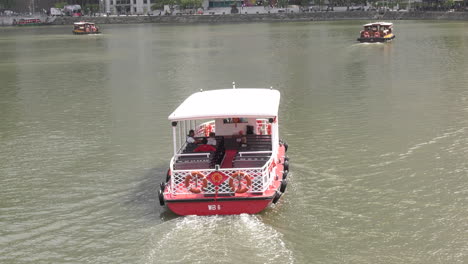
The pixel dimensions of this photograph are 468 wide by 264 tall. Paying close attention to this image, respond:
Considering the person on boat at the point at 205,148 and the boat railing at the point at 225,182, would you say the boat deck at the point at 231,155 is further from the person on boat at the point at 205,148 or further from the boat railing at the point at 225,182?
the boat railing at the point at 225,182

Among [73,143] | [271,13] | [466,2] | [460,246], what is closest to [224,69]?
[73,143]

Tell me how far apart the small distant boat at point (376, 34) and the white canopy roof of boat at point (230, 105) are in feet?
177

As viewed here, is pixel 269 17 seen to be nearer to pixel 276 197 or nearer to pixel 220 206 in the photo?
pixel 276 197

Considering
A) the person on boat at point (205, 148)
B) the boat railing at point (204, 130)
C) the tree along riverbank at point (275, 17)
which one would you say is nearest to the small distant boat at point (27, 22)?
the tree along riverbank at point (275, 17)

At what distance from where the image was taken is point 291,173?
21.0 metres

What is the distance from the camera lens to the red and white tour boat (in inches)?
Result: 650

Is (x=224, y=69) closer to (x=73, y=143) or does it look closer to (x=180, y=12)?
(x=73, y=143)

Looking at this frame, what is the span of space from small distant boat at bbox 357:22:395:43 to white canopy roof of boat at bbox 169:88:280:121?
53818 millimetres

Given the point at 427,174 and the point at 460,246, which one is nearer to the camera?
the point at 460,246

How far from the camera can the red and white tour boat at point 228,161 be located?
16516 millimetres

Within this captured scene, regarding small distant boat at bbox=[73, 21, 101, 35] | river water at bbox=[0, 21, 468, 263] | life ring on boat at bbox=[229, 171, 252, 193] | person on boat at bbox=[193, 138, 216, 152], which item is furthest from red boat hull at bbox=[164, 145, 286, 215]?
small distant boat at bbox=[73, 21, 101, 35]

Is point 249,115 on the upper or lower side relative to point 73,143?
upper

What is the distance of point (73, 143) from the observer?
26.2 m

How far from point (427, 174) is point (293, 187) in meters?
4.30
